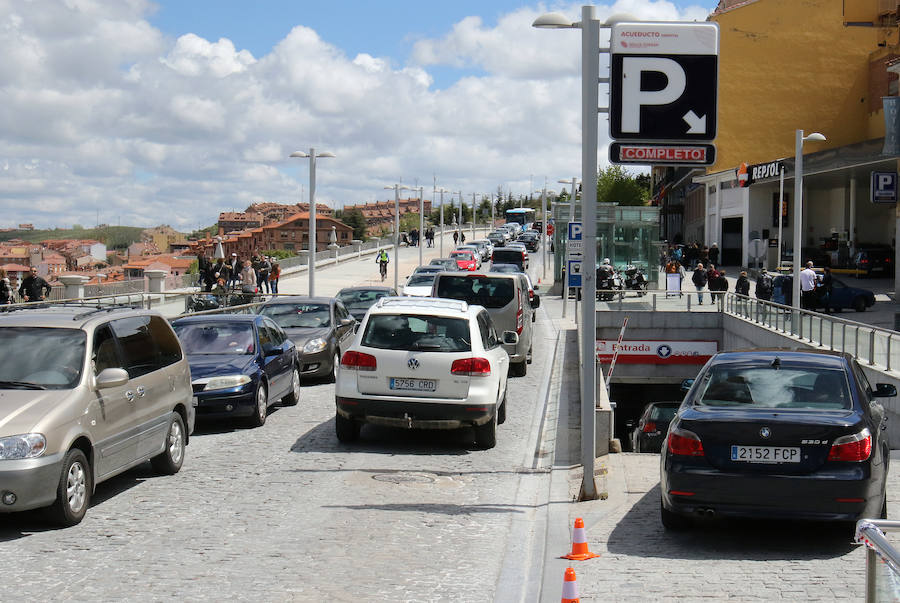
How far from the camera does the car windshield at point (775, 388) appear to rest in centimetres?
852

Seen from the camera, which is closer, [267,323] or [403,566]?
[403,566]

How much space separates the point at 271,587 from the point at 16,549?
2.19 m

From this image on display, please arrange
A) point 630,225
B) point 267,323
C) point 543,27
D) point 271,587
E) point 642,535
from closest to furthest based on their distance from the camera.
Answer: point 271,587 → point 642,535 → point 543,27 → point 267,323 → point 630,225

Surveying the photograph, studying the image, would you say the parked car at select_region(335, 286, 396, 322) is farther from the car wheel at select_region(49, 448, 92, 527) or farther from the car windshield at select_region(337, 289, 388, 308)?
the car wheel at select_region(49, 448, 92, 527)

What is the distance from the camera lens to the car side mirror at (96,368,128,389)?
9.16m

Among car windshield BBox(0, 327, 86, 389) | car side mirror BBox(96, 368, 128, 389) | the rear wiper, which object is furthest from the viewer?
car side mirror BBox(96, 368, 128, 389)

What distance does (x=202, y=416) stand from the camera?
14.1m

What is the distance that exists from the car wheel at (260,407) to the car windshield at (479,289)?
7.29 metres

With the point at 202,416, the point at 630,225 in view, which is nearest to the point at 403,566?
the point at 202,416

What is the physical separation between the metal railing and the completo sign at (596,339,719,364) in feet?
114

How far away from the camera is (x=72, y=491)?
866 cm

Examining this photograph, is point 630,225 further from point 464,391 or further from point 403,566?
point 403,566

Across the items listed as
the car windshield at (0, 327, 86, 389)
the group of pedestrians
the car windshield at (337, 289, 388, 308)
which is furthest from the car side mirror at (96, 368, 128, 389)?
the group of pedestrians

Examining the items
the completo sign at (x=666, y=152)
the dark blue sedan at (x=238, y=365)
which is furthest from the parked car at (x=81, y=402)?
the completo sign at (x=666, y=152)
